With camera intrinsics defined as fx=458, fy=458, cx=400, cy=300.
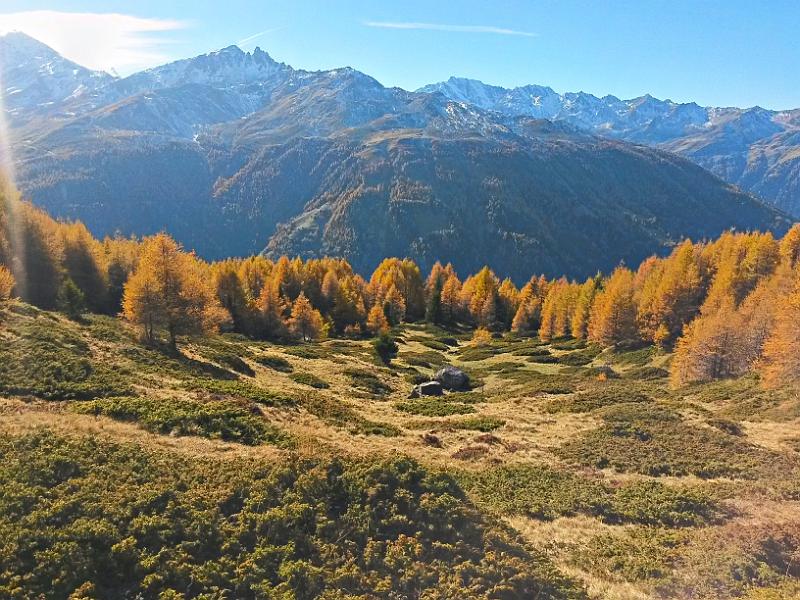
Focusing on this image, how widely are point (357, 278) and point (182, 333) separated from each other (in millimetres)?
80833

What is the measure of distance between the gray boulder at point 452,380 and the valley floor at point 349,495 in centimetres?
1937

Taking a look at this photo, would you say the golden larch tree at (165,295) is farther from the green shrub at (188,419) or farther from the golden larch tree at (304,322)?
the golden larch tree at (304,322)

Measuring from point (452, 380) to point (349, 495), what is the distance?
1563 inches

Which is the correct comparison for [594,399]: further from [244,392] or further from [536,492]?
[244,392]

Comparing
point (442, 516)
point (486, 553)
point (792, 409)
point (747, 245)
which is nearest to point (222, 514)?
point (442, 516)

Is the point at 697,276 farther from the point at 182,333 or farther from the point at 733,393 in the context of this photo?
the point at 182,333

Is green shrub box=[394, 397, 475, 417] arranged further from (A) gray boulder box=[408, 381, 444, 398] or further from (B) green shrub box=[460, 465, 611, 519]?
(B) green shrub box=[460, 465, 611, 519]

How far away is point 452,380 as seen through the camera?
54594mm

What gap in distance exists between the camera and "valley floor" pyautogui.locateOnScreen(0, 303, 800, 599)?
12414 mm

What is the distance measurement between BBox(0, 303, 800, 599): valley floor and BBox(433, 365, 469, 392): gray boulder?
763 inches

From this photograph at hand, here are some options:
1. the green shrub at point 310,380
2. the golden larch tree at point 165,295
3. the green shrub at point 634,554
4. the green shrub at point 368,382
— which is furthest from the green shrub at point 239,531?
the green shrub at point 368,382

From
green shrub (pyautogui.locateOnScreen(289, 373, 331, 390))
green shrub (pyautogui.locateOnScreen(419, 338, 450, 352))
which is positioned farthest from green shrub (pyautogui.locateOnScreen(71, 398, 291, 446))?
green shrub (pyautogui.locateOnScreen(419, 338, 450, 352))

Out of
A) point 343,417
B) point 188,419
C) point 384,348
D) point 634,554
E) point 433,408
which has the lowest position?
point 384,348

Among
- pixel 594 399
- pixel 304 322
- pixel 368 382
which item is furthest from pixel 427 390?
pixel 304 322
